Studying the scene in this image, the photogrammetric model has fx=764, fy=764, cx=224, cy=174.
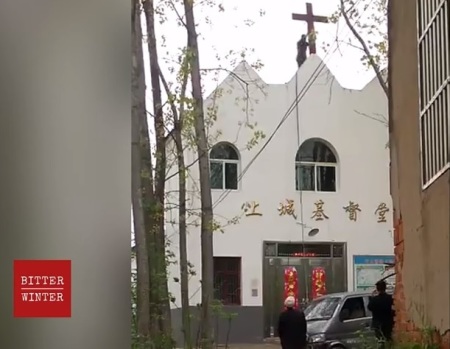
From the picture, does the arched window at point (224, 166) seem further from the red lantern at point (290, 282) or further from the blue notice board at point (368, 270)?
the blue notice board at point (368, 270)

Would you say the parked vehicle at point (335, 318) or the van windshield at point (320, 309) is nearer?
the parked vehicle at point (335, 318)

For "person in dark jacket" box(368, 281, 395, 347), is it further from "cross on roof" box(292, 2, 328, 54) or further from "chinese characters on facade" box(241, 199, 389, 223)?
"cross on roof" box(292, 2, 328, 54)

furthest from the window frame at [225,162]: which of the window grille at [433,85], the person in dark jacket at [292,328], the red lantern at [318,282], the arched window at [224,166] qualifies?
the window grille at [433,85]

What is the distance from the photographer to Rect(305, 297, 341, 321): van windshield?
7102mm

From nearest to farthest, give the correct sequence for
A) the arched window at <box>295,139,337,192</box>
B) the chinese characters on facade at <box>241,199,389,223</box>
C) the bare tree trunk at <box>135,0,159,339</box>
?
the bare tree trunk at <box>135,0,159,339</box>
the chinese characters on facade at <box>241,199,389,223</box>
the arched window at <box>295,139,337,192</box>

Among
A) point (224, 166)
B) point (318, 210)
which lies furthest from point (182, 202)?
point (318, 210)

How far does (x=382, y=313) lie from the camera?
5738 mm

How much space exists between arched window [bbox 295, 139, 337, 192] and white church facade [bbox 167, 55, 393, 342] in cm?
1

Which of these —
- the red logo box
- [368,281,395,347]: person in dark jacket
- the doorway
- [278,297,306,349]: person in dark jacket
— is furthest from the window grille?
the doorway

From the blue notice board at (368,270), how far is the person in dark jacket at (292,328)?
118 centimetres

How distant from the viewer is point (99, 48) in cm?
307

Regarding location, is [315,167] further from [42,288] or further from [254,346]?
[42,288]

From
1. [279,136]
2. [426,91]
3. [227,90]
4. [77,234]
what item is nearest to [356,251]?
[279,136]

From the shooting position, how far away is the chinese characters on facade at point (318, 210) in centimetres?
763
